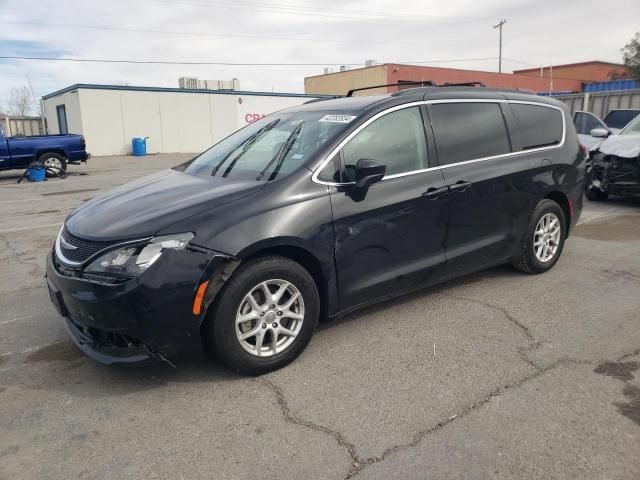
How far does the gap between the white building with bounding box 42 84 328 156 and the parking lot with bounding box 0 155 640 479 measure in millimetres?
24416

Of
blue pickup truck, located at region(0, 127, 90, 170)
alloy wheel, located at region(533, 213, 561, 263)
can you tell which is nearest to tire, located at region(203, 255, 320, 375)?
alloy wheel, located at region(533, 213, 561, 263)

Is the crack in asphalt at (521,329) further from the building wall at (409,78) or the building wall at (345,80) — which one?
the building wall at (409,78)

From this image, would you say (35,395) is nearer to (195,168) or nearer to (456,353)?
(195,168)

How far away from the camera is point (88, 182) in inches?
599

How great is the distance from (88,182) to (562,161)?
45.0 feet

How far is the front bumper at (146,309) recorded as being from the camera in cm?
290

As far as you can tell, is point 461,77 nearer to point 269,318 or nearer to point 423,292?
point 423,292

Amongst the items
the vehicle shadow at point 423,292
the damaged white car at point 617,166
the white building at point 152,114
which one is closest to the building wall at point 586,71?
the white building at point 152,114

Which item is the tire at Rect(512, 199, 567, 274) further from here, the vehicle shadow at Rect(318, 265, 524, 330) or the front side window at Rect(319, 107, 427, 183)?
the front side window at Rect(319, 107, 427, 183)

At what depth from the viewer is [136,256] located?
117 inches

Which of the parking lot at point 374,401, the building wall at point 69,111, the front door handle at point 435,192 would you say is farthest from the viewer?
the building wall at point 69,111

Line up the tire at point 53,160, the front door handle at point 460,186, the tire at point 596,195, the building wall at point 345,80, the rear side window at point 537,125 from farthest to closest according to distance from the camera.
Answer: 1. the building wall at point 345,80
2. the tire at point 53,160
3. the tire at point 596,195
4. the rear side window at point 537,125
5. the front door handle at point 460,186

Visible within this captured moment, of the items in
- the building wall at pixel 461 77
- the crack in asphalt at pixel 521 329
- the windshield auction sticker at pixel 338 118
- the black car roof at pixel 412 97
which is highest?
the building wall at pixel 461 77

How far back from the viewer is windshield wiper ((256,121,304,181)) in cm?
365
